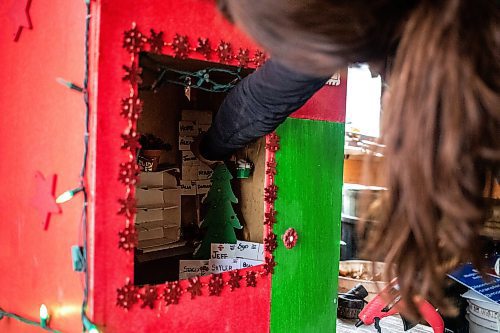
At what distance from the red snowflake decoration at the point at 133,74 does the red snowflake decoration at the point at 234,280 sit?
1.71 feet

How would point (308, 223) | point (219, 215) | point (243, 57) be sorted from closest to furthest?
1. point (243, 57)
2. point (308, 223)
3. point (219, 215)

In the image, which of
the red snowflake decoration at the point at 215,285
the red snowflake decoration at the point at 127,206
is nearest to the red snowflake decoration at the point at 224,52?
the red snowflake decoration at the point at 127,206

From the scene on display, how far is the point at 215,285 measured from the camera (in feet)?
4.11

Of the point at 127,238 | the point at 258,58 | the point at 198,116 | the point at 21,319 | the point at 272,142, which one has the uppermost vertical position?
the point at 258,58

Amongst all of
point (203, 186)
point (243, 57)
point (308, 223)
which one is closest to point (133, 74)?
point (243, 57)

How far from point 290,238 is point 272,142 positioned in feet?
0.90

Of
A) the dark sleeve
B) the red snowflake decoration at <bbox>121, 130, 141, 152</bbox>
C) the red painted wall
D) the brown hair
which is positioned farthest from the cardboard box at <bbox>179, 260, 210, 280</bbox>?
the brown hair

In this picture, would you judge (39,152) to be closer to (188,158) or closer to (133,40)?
(133,40)

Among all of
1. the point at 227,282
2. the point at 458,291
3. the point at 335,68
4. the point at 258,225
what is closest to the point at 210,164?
the point at 258,225

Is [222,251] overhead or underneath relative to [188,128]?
underneath

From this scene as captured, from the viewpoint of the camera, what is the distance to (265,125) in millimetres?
1120

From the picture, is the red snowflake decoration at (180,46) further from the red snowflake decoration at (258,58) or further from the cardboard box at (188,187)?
the cardboard box at (188,187)

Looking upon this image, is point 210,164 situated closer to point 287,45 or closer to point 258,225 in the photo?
point 258,225

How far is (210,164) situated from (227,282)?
552mm
